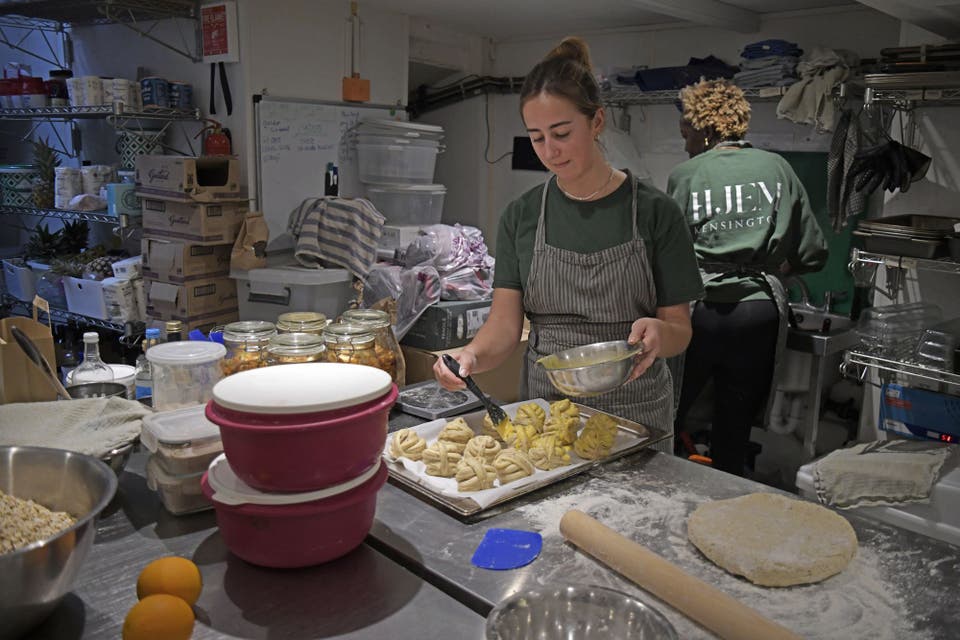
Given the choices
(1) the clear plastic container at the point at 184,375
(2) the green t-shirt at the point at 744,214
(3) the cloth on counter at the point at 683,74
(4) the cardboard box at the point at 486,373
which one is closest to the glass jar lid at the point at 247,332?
(1) the clear plastic container at the point at 184,375

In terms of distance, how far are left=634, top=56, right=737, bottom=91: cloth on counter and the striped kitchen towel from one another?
5.86 feet

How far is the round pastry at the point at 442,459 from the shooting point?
59.1 inches

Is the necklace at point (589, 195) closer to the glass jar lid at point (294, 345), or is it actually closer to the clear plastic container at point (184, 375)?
the glass jar lid at point (294, 345)

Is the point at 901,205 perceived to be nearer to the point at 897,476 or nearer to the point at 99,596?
the point at 897,476

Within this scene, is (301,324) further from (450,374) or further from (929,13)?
(929,13)

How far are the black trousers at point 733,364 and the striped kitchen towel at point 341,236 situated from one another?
1.64 metres

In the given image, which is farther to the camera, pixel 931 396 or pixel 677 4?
pixel 677 4

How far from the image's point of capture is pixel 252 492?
44.4 inches

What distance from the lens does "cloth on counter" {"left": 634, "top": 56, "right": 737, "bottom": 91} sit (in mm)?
4020

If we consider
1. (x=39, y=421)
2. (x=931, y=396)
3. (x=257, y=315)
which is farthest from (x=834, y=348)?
(x=39, y=421)

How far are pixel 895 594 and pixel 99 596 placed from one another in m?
1.21

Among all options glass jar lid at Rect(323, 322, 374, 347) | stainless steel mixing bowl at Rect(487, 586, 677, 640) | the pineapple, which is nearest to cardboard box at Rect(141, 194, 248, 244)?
the pineapple

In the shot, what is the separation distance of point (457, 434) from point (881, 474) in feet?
6.17

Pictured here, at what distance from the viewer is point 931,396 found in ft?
9.25
